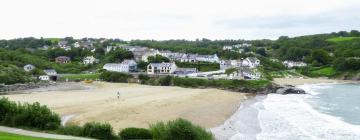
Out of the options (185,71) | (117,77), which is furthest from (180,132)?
(185,71)

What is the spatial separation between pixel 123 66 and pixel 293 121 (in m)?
66.3

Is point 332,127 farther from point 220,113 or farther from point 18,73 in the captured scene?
point 18,73

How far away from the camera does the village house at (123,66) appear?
3912 inches

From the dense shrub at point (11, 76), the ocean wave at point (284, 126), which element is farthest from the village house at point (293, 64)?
the ocean wave at point (284, 126)

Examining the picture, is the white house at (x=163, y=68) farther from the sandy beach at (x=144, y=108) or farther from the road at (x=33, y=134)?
the road at (x=33, y=134)

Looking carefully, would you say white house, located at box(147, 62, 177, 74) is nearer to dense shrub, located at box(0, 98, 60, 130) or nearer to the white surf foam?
the white surf foam

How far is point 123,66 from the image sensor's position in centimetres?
9994

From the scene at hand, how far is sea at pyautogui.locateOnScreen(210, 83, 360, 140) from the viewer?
3073 centimetres

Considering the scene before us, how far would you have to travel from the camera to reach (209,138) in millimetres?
22688

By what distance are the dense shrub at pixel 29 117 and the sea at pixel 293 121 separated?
10.5m

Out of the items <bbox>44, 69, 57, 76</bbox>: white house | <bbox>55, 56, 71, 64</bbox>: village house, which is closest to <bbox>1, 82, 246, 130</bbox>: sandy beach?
<bbox>44, 69, 57, 76</bbox>: white house

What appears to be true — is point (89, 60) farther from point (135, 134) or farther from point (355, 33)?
point (355, 33)

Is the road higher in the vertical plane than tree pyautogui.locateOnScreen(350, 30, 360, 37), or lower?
lower

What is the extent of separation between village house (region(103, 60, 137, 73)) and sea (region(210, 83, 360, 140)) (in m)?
48.4
